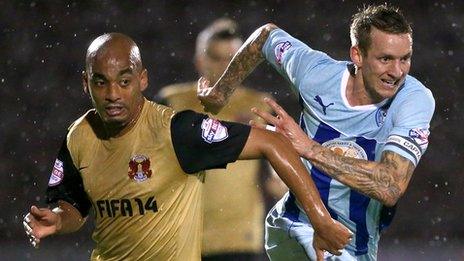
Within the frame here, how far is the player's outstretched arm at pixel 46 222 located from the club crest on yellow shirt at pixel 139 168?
0.37 m

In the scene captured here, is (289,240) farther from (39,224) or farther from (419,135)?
(39,224)

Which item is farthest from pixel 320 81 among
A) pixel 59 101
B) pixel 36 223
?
pixel 59 101

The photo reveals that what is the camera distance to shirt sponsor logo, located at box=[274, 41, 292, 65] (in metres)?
5.99

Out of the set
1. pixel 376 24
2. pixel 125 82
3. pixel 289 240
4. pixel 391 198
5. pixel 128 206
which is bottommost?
pixel 289 240

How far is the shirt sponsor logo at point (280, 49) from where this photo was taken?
5992 millimetres

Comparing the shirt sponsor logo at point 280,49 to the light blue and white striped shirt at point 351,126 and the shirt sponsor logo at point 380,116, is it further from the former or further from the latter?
the shirt sponsor logo at point 380,116

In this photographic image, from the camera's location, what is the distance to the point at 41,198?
912 cm

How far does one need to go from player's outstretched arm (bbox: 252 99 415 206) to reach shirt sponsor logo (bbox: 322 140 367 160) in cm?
12

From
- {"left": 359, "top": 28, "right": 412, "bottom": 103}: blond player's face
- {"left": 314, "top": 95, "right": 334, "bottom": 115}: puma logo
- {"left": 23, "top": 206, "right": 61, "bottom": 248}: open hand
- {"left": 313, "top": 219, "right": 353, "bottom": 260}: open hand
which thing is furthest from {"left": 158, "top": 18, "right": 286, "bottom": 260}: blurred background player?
{"left": 313, "top": 219, "right": 353, "bottom": 260}: open hand

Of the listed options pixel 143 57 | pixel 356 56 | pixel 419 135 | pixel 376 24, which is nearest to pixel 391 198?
pixel 419 135

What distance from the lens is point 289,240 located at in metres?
5.86

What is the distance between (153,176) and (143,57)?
4.01 m

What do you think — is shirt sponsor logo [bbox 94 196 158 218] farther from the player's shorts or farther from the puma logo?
the puma logo

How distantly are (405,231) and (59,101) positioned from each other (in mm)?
2802
